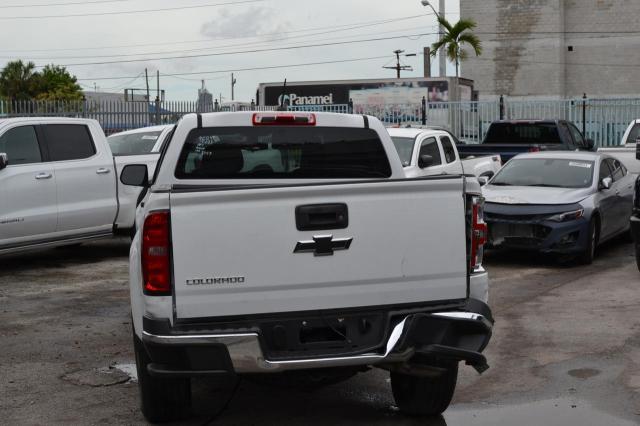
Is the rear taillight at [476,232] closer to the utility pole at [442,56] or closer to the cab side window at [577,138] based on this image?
the cab side window at [577,138]

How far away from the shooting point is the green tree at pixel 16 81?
74312 mm

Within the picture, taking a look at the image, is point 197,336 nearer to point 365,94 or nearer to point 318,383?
point 318,383

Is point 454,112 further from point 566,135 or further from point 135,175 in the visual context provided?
point 135,175

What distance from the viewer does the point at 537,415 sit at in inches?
254

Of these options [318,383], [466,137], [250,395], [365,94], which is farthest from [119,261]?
[365,94]

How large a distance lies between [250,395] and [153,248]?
1.97 m

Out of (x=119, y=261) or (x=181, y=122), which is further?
(x=119, y=261)

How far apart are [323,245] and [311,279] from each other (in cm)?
19

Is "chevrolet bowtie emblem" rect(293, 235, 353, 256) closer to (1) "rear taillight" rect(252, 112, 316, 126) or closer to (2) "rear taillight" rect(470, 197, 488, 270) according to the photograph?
(2) "rear taillight" rect(470, 197, 488, 270)

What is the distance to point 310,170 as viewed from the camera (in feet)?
21.8

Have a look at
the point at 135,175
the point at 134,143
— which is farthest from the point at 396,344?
the point at 134,143

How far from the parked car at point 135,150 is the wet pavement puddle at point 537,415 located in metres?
8.13

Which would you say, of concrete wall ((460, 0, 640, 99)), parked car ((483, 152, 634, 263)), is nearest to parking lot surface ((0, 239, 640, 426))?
parked car ((483, 152, 634, 263))

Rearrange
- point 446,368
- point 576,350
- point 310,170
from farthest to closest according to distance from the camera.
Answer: point 576,350 → point 310,170 → point 446,368
